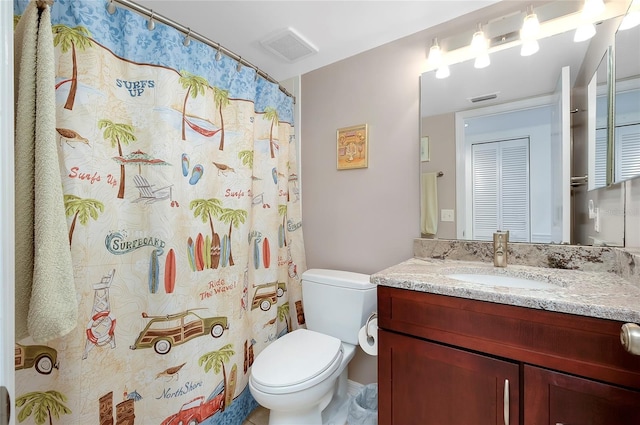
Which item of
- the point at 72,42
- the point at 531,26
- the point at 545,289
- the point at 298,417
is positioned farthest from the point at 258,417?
the point at 531,26

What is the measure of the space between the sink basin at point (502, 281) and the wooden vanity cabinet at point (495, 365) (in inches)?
9.3

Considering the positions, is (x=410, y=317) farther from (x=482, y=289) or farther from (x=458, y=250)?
(x=458, y=250)

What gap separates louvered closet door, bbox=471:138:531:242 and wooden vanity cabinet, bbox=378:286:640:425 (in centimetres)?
63

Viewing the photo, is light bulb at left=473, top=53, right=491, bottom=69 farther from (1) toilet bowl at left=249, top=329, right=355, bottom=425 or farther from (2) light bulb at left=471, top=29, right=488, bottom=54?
(1) toilet bowl at left=249, top=329, right=355, bottom=425

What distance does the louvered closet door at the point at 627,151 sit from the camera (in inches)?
37.0

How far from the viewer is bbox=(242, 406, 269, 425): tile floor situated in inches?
61.0

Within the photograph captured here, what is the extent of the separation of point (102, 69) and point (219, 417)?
165 centimetres

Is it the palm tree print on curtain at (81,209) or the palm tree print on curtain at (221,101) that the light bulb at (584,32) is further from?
the palm tree print on curtain at (81,209)

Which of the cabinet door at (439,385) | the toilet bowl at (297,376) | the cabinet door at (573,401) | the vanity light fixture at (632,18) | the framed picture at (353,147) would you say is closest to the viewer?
the cabinet door at (573,401)

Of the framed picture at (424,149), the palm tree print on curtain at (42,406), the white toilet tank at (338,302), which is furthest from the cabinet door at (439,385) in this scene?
the palm tree print on curtain at (42,406)

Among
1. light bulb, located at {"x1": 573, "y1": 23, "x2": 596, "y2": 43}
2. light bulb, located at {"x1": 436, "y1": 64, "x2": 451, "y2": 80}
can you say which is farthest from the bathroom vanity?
light bulb, located at {"x1": 436, "y1": 64, "x2": 451, "y2": 80}

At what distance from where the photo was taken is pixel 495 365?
853mm

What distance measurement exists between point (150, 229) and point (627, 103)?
1891 millimetres

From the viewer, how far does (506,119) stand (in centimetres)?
133
